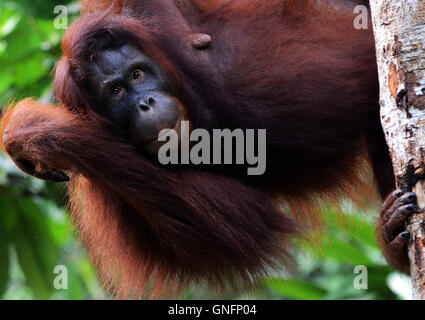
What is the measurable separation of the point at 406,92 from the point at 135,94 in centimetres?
110

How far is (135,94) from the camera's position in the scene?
2.63m

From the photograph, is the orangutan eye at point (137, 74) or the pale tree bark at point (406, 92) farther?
the orangutan eye at point (137, 74)

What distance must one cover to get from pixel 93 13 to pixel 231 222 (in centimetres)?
107

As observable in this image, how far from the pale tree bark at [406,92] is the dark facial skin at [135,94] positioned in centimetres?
88

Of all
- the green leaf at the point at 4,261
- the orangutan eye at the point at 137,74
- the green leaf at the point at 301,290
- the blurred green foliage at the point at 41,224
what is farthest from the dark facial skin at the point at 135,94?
the green leaf at the point at 301,290

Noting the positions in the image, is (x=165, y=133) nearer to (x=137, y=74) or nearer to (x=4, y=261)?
(x=137, y=74)

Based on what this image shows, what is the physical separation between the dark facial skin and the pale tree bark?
879mm

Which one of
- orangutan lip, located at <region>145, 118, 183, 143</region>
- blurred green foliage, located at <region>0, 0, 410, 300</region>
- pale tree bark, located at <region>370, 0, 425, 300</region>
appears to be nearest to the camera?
pale tree bark, located at <region>370, 0, 425, 300</region>

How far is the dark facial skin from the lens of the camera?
2549 mm

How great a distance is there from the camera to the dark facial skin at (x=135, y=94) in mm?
2549

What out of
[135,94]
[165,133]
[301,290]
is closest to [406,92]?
[165,133]

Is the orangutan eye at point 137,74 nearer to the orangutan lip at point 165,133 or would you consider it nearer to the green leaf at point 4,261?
the orangutan lip at point 165,133

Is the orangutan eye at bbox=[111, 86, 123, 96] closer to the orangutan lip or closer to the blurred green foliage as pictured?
the orangutan lip

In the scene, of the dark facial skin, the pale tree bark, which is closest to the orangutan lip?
the dark facial skin
